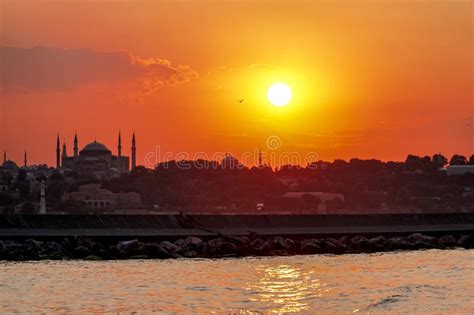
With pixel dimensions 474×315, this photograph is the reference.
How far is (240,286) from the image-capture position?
3612cm

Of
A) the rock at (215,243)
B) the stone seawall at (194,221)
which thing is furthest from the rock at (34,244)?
the rock at (215,243)

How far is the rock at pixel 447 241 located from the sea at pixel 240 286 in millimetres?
12572

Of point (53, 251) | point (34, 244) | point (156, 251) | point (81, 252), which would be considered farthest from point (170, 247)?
point (34, 244)

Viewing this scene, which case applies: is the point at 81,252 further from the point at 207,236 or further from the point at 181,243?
the point at 207,236

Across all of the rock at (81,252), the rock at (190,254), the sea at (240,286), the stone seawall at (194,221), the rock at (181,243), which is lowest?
the sea at (240,286)

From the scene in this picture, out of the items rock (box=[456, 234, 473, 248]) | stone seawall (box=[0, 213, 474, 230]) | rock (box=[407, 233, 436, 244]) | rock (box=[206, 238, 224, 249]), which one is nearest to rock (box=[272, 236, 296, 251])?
rock (box=[206, 238, 224, 249])

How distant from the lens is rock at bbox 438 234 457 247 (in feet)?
204

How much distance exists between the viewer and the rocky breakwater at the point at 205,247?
159 feet

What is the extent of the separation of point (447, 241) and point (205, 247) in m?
18.5

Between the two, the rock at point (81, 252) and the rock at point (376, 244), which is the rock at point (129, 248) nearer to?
the rock at point (81, 252)

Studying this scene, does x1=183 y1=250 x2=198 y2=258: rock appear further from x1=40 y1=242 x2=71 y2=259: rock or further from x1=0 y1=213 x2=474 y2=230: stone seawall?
x1=0 y1=213 x2=474 y2=230: stone seawall

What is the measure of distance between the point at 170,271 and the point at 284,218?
1058 inches

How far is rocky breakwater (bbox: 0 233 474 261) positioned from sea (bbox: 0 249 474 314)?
2191mm

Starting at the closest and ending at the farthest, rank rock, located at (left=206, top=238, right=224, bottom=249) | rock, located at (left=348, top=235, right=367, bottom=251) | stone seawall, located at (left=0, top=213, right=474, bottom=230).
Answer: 1. rock, located at (left=206, top=238, right=224, bottom=249)
2. rock, located at (left=348, top=235, right=367, bottom=251)
3. stone seawall, located at (left=0, top=213, right=474, bottom=230)
